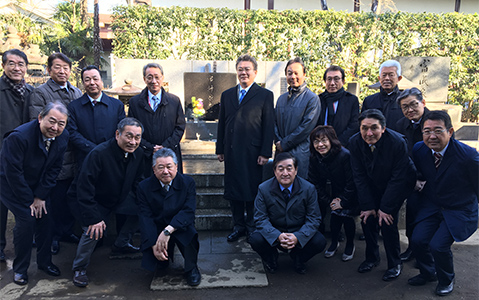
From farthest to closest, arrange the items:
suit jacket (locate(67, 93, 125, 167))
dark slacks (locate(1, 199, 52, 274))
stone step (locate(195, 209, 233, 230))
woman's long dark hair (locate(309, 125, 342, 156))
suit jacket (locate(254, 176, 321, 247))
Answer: stone step (locate(195, 209, 233, 230)), suit jacket (locate(67, 93, 125, 167)), woman's long dark hair (locate(309, 125, 342, 156)), suit jacket (locate(254, 176, 321, 247)), dark slacks (locate(1, 199, 52, 274))

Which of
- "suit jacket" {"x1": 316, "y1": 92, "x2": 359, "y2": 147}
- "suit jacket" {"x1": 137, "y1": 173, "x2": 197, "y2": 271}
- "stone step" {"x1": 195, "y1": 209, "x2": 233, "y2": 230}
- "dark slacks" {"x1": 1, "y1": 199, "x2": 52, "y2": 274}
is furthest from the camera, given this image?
"stone step" {"x1": 195, "y1": 209, "x2": 233, "y2": 230}

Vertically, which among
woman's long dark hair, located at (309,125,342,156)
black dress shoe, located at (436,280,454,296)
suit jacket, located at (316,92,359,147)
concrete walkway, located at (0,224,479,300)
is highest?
suit jacket, located at (316,92,359,147)

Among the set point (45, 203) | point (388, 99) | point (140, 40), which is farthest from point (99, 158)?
point (140, 40)

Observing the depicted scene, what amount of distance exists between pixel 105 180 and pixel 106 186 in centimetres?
6

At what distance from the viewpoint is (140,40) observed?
1087cm

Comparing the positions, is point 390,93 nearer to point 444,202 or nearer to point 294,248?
point 444,202

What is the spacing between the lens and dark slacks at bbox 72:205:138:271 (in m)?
3.19

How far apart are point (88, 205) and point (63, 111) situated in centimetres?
86

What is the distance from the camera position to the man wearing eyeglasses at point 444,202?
2975mm

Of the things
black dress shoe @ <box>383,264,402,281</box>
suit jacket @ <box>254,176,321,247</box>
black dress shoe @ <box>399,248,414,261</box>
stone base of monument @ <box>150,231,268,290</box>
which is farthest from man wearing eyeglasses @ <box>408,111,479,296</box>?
stone base of monument @ <box>150,231,268,290</box>

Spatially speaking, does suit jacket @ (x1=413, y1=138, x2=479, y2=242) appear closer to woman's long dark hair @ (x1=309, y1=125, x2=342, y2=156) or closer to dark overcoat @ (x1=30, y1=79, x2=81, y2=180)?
woman's long dark hair @ (x1=309, y1=125, x2=342, y2=156)

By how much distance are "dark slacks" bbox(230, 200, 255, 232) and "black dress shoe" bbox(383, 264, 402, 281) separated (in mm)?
1438

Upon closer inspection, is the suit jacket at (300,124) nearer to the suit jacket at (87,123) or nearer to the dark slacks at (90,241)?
the dark slacks at (90,241)

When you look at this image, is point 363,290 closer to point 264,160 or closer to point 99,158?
point 264,160
